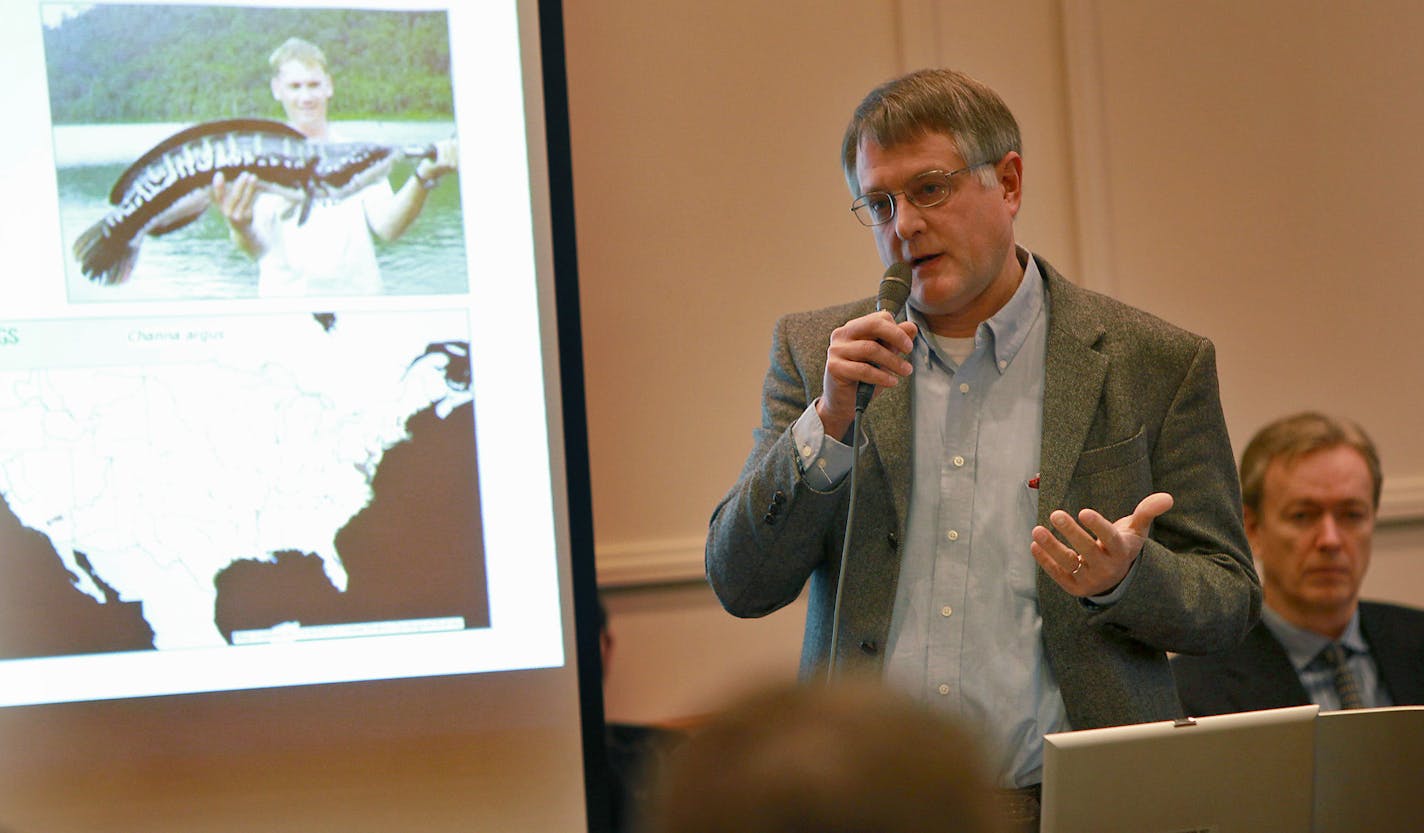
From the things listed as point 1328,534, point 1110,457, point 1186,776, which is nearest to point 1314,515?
point 1328,534

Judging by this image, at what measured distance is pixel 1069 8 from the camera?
326 centimetres

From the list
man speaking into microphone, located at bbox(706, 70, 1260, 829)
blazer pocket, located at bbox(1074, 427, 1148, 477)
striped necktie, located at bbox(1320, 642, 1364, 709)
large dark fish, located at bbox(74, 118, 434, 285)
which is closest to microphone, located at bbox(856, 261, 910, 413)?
man speaking into microphone, located at bbox(706, 70, 1260, 829)

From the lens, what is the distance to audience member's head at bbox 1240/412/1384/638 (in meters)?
2.49

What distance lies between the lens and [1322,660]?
8.24 feet

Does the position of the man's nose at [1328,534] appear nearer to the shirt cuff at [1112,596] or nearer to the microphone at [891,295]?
the shirt cuff at [1112,596]

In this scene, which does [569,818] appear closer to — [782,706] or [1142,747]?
[1142,747]

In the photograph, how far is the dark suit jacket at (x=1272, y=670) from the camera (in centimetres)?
237

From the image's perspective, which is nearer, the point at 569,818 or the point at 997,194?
the point at 997,194

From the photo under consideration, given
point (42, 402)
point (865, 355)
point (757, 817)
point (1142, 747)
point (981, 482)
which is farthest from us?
point (42, 402)

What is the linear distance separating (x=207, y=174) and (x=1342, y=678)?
7.06 feet

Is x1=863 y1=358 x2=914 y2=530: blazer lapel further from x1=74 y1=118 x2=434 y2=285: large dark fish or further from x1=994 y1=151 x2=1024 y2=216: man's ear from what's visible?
x1=74 y1=118 x2=434 y2=285: large dark fish

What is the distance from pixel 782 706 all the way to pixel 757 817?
0.06 metres

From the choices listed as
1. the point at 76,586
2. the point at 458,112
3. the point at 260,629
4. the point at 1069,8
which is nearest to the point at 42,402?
the point at 76,586

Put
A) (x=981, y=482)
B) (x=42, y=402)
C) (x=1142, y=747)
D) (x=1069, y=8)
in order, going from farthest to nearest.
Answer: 1. (x=1069, y=8)
2. (x=42, y=402)
3. (x=981, y=482)
4. (x=1142, y=747)
